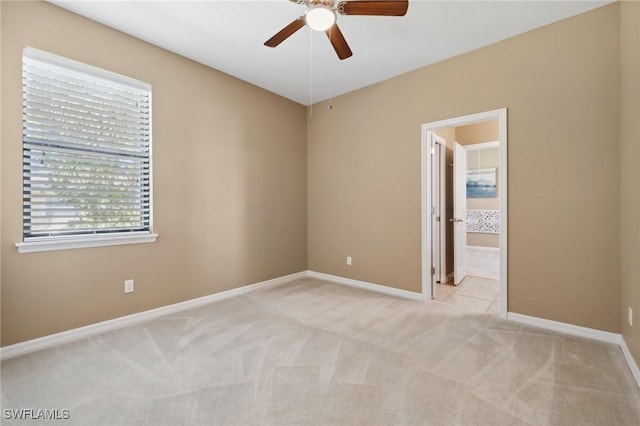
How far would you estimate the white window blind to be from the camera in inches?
90.4

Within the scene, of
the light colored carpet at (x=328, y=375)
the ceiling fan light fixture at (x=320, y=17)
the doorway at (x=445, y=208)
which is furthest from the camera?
the doorway at (x=445, y=208)

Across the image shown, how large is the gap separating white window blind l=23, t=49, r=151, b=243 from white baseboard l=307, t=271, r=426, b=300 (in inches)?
A: 99.8

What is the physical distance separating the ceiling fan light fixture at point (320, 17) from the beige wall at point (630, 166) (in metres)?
2.05

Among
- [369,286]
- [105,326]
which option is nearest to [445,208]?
[369,286]

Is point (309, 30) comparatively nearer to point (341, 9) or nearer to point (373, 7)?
point (341, 9)

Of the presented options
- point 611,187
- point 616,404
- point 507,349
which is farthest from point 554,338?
point 611,187

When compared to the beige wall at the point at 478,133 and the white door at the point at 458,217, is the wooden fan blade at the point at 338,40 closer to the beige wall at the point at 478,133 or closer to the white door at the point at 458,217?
the white door at the point at 458,217

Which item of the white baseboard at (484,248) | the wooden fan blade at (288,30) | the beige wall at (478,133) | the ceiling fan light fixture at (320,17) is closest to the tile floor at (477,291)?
the white baseboard at (484,248)

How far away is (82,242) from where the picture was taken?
2490mm

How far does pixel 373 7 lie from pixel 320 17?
36 cm

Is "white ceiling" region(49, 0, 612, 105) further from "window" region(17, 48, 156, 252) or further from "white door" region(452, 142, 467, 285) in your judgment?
"white door" region(452, 142, 467, 285)

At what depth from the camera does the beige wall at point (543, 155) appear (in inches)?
93.7

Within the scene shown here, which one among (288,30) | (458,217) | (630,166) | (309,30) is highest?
(309,30)

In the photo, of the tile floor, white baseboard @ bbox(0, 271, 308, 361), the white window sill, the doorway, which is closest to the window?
the white window sill
